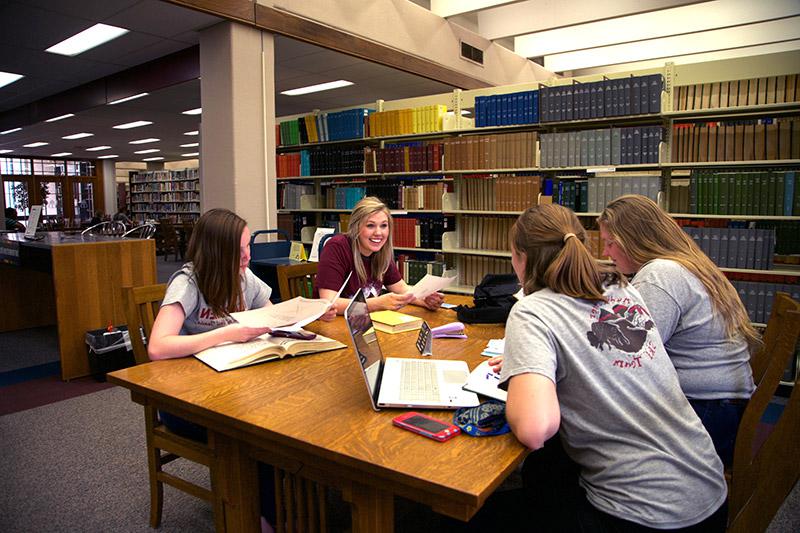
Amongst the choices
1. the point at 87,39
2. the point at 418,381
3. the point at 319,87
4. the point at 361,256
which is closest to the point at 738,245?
the point at 361,256

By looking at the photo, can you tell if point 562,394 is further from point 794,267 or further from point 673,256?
point 794,267

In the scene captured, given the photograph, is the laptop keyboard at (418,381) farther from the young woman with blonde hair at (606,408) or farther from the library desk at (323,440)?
the young woman with blonde hair at (606,408)

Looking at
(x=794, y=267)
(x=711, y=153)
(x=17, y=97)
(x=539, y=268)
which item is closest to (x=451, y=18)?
(x=711, y=153)

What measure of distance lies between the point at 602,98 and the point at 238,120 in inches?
114

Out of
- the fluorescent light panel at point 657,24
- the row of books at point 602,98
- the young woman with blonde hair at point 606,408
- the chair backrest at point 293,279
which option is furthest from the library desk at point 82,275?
the fluorescent light panel at point 657,24

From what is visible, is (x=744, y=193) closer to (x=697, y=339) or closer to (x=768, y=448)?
(x=697, y=339)

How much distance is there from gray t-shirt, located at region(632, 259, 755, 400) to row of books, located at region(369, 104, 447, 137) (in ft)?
11.4

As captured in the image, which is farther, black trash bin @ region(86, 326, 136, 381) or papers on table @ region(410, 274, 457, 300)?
black trash bin @ region(86, 326, 136, 381)

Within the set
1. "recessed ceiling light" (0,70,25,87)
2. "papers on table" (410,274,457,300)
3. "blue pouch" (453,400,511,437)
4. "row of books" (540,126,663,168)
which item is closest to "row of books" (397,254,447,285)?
"row of books" (540,126,663,168)

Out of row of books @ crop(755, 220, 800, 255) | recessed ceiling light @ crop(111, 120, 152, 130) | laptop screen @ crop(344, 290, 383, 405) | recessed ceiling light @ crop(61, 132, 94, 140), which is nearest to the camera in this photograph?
laptop screen @ crop(344, 290, 383, 405)

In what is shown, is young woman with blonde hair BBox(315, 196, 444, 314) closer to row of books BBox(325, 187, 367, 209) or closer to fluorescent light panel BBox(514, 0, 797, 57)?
row of books BBox(325, 187, 367, 209)

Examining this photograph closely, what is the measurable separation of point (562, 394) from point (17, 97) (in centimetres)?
998

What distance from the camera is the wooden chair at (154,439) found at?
1778 millimetres

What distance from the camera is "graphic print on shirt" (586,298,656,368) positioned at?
1166 mm
